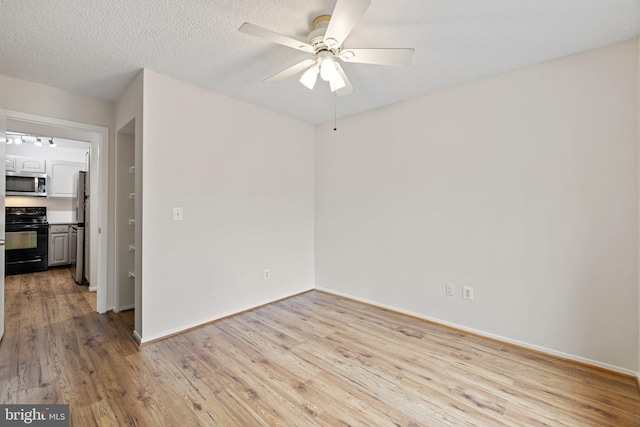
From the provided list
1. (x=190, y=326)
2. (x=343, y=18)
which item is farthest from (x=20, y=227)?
(x=343, y=18)

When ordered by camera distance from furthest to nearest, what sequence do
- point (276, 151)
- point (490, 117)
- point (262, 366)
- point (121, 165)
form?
point (276, 151)
point (121, 165)
point (490, 117)
point (262, 366)

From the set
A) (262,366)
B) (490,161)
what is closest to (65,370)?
(262,366)

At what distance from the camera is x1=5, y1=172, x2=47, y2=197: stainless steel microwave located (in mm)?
4891

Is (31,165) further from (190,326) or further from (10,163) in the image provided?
(190,326)

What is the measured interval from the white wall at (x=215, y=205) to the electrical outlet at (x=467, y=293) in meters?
2.06

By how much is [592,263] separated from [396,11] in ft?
7.54

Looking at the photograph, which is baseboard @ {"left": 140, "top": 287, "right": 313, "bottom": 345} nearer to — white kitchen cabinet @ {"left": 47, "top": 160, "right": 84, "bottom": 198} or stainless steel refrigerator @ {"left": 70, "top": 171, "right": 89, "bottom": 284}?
stainless steel refrigerator @ {"left": 70, "top": 171, "right": 89, "bottom": 284}

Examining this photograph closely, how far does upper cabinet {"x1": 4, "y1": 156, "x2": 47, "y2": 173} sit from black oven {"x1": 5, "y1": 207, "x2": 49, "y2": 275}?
74cm

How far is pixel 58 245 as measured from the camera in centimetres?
522

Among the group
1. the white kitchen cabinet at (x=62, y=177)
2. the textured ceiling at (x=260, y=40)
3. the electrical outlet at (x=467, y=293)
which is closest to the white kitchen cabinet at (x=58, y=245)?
the white kitchen cabinet at (x=62, y=177)

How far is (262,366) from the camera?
2.09 metres

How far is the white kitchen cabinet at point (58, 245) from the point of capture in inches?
202

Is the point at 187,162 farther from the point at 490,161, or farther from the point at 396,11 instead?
the point at 490,161

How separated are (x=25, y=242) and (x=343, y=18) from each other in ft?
20.3
